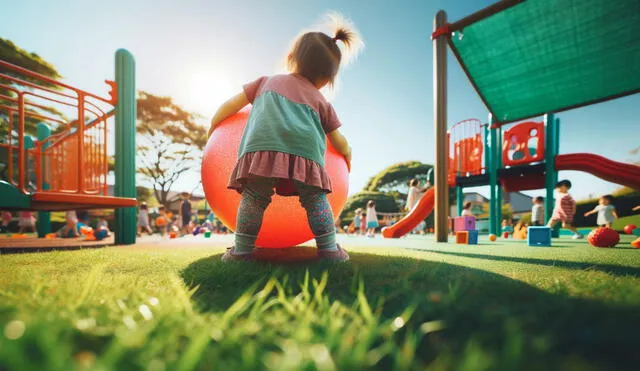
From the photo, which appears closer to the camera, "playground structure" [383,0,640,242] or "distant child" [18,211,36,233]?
"playground structure" [383,0,640,242]

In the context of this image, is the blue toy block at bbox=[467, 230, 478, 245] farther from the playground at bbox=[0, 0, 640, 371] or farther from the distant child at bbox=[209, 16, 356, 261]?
the distant child at bbox=[209, 16, 356, 261]

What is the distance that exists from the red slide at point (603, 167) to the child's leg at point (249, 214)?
9807mm

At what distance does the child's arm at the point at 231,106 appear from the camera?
2.35m

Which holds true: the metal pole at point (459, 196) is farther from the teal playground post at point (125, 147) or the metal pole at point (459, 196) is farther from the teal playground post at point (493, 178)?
the teal playground post at point (125, 147)

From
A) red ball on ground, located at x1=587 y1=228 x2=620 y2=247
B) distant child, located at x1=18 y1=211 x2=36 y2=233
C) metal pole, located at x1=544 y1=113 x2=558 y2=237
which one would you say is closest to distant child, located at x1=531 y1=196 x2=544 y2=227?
metal pole, located at x1=544 y1=113 x2=558 y2=237

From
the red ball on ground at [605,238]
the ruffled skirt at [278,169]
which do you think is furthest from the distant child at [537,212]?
the ruffled skirt at [278,169]

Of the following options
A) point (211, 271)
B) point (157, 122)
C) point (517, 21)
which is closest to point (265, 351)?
point (211, 271)

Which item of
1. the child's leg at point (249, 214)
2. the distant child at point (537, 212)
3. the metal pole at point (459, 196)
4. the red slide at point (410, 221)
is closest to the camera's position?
the child's leg at point (249, 214)

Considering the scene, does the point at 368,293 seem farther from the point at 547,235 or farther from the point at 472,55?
the point at 472,55

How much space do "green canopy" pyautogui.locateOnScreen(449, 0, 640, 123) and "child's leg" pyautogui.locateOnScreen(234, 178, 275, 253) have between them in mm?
5128

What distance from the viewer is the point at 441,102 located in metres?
5.15

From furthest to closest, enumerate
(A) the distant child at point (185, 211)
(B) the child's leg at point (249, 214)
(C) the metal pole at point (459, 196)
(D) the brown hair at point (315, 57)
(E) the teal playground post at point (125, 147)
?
(A) the distant child at point (185, 211) < (C) the metal pole at point (459, 196) < (E) the teal playground post at point (125, 147) < (D) the brown hair at point (315, 57) < (B) the child's leg at point (249, 214)

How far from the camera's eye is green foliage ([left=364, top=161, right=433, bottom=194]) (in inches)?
1192

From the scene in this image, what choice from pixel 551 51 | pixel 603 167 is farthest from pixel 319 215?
pixel 603 167
